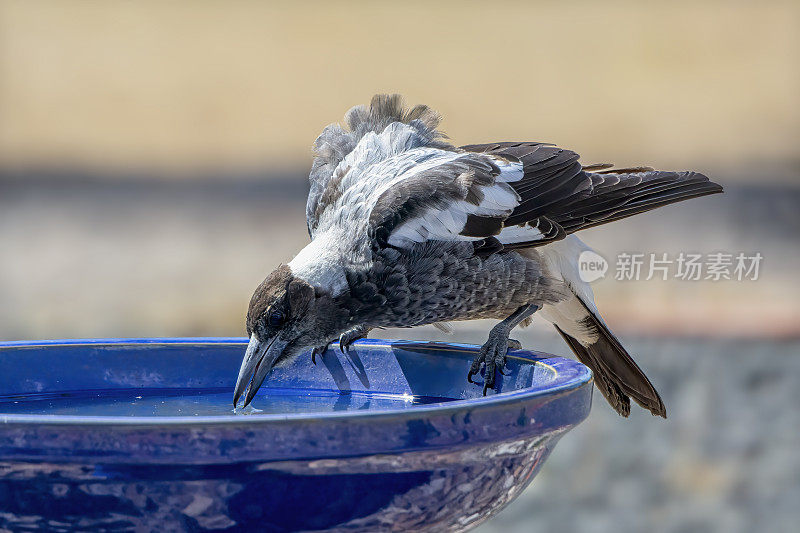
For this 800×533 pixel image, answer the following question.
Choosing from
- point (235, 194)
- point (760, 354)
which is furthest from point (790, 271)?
point (235, 194)

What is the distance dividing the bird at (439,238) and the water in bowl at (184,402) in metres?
0.10

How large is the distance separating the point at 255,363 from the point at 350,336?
1.52ft

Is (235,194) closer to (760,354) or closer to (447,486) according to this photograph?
(760,354)

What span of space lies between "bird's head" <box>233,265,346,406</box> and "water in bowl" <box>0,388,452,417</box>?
0.21 ft

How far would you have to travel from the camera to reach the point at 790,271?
7277 millimetres

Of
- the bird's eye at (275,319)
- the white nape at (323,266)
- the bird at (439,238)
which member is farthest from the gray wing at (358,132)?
the bird's eye at (275,319)

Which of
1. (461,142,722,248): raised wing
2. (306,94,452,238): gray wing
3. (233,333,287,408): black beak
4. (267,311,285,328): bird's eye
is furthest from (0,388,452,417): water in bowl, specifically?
(306,94,452,238): gray wing

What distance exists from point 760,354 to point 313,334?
3.47m

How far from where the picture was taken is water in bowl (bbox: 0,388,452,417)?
189cm

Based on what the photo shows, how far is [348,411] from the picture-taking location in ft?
4.17

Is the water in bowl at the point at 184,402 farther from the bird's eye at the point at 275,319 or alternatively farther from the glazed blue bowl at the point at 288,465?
the glazed blue bowl at the point at 288,465

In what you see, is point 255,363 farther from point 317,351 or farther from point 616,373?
point 616,373

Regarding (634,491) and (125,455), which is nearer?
(125,455)

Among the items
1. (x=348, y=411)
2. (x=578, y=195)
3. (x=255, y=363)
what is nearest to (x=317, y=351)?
(x=255, y=363)
